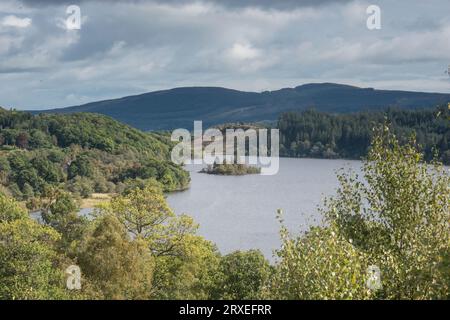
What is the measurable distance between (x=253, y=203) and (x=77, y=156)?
5988 cm

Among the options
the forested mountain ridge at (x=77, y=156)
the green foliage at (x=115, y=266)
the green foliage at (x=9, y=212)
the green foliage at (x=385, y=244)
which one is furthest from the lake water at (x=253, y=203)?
the green foliage at (x=385, y=244)

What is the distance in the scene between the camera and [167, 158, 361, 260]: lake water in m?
74.4

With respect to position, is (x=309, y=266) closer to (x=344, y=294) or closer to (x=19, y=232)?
(x=344, y=294)

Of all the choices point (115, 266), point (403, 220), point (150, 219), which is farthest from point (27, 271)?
point (403, 220)

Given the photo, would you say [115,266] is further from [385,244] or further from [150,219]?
[385,244]

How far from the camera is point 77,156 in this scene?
15388cm

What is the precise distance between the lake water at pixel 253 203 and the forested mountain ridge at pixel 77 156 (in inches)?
496

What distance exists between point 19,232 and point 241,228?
140ft

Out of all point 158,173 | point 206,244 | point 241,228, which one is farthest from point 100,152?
point 206,244

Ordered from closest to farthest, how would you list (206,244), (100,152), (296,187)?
(206,244) → (296,187) → (100,152)

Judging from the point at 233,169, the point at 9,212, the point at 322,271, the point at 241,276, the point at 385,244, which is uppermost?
the point at 322,271

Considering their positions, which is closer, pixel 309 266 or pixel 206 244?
pixel 309 266

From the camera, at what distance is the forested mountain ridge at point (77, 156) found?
130625 millimetres
